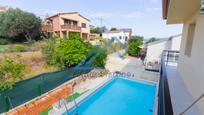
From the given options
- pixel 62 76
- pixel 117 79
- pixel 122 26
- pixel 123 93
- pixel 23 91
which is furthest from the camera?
pixel 122 26

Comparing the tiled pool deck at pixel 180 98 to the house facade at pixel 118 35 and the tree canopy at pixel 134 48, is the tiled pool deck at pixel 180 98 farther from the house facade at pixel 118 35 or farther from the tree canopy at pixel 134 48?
the house facade at pixel 118 35

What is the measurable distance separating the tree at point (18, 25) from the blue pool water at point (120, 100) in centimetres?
1115

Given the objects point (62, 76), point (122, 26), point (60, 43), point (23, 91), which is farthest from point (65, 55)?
point (122, 26)

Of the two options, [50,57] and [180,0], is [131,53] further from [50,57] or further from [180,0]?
[180,0]

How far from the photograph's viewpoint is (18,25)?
16000mm

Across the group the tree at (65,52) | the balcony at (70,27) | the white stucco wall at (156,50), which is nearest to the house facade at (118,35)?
the balcony at (70,27)

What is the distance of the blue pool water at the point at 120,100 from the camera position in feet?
21.7

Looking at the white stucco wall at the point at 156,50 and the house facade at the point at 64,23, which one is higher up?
the house facade at the point at 64,23

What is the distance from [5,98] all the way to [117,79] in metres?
7.71

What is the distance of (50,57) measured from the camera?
952cm

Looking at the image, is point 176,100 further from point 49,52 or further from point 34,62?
point 34,62

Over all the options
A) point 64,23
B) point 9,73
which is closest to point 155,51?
point 9,73

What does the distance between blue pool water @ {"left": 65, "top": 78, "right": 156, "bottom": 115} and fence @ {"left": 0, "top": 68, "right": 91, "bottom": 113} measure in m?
1.82

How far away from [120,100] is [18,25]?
50.1ft
